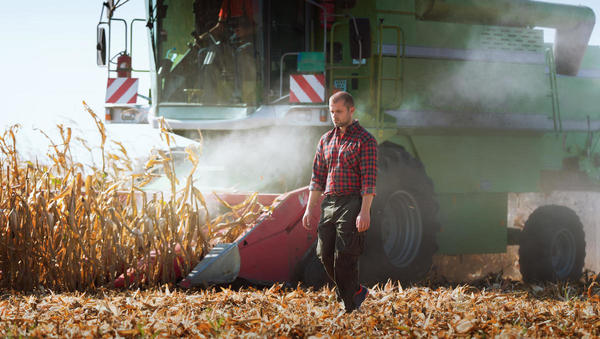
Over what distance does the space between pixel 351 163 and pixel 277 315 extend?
982mm

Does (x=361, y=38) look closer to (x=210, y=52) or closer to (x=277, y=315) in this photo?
(x=210, y=52)

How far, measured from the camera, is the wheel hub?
6.50 m

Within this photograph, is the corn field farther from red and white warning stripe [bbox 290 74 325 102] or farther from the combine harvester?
red and white warning stripe [bbox 290 74 325 102]

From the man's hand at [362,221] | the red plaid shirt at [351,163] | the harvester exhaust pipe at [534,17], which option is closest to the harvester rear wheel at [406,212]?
the harvester exhaust pipe at [534,17]

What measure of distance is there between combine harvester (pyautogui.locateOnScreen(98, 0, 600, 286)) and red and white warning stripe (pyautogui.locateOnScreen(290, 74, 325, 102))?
10 mm

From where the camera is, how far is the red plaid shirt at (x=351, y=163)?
3967 millimetres

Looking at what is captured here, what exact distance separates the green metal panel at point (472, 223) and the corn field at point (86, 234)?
3.35 metres

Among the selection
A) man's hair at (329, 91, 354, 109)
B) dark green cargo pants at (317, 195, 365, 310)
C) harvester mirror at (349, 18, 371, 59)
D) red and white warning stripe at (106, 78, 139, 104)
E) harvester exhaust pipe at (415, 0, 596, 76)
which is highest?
harvester exhaust pipe at (415, 0, 596, 76)

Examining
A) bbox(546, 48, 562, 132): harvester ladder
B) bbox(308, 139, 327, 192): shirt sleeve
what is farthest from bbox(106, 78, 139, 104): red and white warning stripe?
bbox(546, 48, 562, 132): harvester ladder

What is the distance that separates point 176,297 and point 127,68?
3.98 m

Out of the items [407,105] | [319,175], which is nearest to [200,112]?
[407,105]

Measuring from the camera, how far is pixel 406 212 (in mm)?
6672

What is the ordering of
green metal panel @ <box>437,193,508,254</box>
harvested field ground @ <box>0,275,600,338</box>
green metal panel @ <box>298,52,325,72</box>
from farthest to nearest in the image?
green metal panel @ <box>437,193,508,254</box> < green metal panel @ <box>298,52,325,72</box> < harvested field ground @ <box>0,275,600,338</box>

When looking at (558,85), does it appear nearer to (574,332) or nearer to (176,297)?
(574,332)
